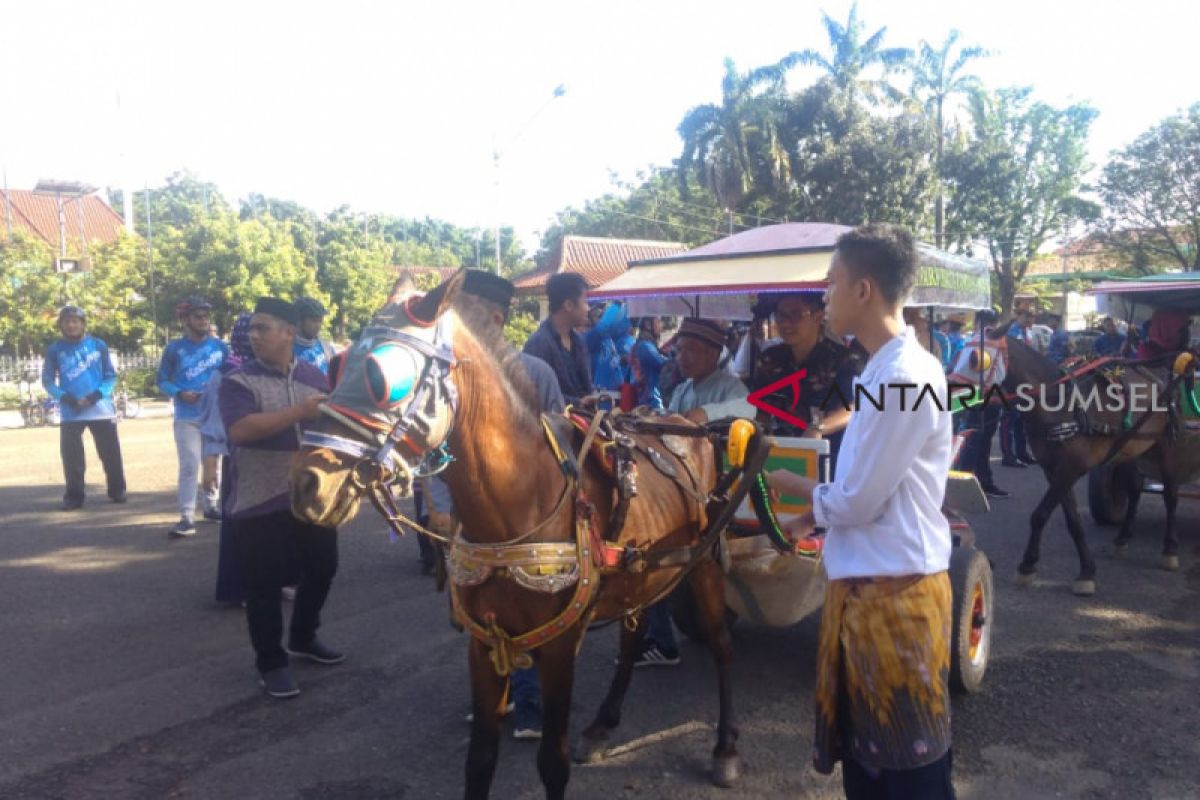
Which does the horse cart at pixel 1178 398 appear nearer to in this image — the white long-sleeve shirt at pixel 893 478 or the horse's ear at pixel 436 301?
the white long-sleeve shirt at pixel 893 478

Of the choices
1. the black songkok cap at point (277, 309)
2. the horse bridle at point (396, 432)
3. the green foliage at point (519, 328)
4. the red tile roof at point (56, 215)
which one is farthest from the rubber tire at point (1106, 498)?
the red tile roof at point (56, 215)

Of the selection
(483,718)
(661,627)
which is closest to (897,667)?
(483,718)

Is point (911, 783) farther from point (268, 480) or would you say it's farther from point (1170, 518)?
point (1170, 518)

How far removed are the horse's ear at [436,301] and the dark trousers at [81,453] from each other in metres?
7.51

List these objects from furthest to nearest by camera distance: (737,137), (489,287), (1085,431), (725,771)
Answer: (737,137), (1085,431), (725,771), (489,287)

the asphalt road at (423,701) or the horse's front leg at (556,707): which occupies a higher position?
the horse's front leg at (556,707)

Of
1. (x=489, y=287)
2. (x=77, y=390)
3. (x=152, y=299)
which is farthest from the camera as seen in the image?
(x=152, y=299)

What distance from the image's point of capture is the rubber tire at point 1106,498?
25.3 feet

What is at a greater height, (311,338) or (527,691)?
(311,338)

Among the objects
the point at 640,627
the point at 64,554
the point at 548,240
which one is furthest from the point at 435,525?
the point at 548,240

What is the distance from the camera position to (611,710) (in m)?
3.77

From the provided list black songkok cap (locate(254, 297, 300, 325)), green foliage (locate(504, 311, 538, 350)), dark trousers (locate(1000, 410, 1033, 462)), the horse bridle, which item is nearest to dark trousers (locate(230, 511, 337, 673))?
black songkok cap (locate(254, 297, 300, 325))

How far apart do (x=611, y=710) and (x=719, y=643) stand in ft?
1.93

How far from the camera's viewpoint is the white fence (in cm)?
1900
